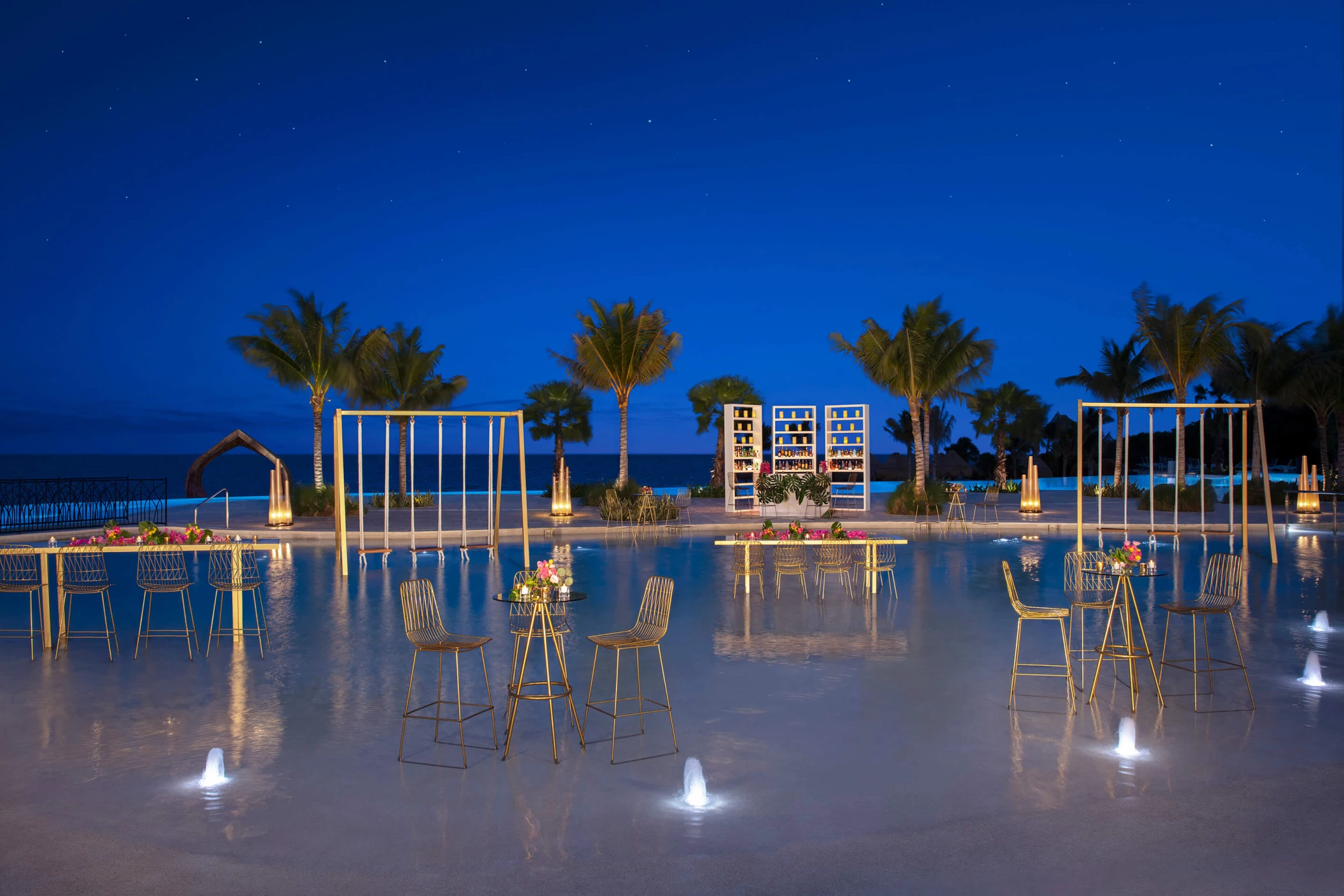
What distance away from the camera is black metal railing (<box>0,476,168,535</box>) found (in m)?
20.2

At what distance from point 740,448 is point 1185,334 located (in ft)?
45.0

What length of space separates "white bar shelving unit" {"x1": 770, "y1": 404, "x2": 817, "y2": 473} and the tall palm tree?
12.9 metres

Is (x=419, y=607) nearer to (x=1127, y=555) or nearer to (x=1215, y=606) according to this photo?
(x=1127, y=555)

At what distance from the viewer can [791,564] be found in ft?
41.7

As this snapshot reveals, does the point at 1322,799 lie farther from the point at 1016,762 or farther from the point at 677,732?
the point at 677,732

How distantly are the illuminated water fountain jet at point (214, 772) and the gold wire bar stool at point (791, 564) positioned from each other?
7602 mm

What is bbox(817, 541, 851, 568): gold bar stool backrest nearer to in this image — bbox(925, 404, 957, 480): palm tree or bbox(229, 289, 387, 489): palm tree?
bbox(229, 289, 387, 489): palm tree

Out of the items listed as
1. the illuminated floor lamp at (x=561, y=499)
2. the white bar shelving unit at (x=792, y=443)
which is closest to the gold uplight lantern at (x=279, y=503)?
the illuminated floor lamp at (x=561, y=499)

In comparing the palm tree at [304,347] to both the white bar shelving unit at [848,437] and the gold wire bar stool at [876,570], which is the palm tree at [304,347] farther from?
the gold wire bar stool at [876,570]

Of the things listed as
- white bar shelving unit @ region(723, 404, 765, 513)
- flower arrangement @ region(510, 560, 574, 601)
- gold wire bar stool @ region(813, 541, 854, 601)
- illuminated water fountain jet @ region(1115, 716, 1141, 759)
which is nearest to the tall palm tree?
white bar shelving unit @ region(723, 404, 765, 513)

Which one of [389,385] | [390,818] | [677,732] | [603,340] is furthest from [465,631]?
[389,385]

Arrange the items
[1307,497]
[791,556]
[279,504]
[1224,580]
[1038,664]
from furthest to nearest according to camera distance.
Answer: [1307,497] < [279,504] < [791,556] < [1038,664] < [1224,580]

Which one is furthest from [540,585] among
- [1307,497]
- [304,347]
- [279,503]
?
[1307,497]

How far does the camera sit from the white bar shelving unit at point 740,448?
25703mm
